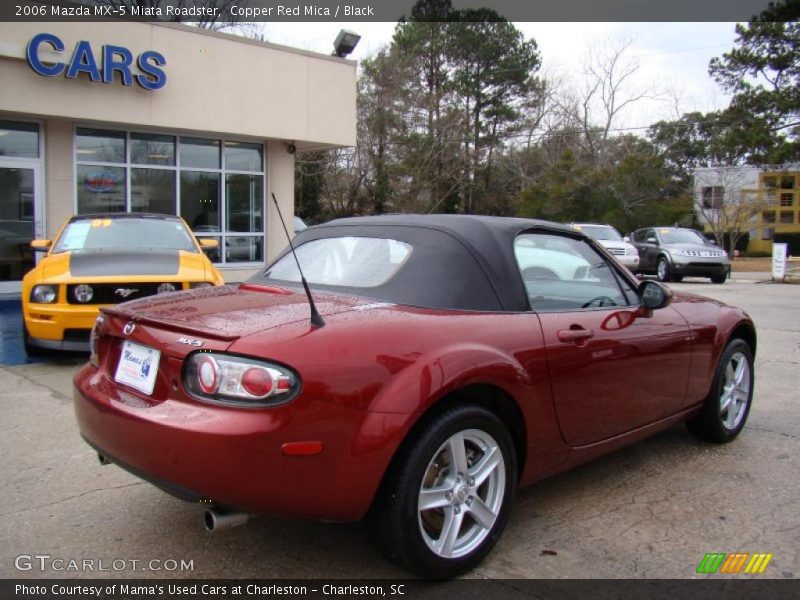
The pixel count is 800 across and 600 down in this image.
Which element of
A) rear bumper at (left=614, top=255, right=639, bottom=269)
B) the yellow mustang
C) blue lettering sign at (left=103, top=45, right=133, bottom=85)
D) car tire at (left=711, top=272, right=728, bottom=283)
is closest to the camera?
the yellow mustang

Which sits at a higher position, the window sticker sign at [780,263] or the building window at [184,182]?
the building window at [184,182]

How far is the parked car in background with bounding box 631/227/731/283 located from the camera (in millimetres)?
18703

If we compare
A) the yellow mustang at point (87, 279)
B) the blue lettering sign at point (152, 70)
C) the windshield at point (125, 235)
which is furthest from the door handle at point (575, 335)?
the blue lettering sign at point (152, 70)

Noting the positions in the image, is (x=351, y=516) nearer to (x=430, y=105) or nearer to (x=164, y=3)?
(x=164, y=3)

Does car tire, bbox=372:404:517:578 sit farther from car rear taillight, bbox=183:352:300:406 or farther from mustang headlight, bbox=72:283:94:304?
mustang headlight, bbox=72:283:94:304

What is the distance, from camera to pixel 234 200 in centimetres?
1515

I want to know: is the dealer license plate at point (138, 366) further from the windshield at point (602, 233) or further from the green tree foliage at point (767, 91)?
the green tree foliage at point (767, 91)

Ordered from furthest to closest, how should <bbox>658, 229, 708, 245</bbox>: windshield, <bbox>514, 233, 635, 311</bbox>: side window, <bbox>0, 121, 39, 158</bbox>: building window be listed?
<bbox>658, 229, 708, 245</bbox>: windshield → <bbox>0, 121, 39, 158</bbox>: building window → <bbox>514, 233, 635, 311</bbox>: side window

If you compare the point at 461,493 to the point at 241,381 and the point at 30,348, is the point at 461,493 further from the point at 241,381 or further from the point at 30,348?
the point at 30,348

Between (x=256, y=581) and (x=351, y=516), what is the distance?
568mm

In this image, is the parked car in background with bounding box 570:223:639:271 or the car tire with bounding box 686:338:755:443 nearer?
the car tire with bounding box 686:338:755:443

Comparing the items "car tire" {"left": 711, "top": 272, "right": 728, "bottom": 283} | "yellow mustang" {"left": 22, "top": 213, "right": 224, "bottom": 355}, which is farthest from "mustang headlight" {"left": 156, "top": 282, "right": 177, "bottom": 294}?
"car tire" {"left": 711, "top": 272, "right": 728, "bottom": 283}

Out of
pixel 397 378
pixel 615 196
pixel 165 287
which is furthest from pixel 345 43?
pixel 615 196

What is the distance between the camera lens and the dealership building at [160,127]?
11969mm
